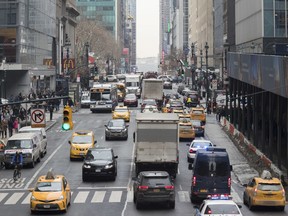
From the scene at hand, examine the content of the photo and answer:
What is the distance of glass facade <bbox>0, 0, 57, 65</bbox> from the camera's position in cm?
9119

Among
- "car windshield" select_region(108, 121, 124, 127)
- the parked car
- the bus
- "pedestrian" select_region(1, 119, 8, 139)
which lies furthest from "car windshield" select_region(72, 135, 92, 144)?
the bus

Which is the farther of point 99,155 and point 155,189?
point 99,155

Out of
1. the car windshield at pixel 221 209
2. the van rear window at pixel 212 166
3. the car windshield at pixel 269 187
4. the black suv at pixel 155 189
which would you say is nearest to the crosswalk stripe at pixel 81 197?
the black suv at pixel 155 189

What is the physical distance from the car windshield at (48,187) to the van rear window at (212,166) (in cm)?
610

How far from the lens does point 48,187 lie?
29.5 metres

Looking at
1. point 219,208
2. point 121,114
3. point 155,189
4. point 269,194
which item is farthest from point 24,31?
point 219,208

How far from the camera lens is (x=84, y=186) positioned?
37.2m

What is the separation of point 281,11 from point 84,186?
179 ft

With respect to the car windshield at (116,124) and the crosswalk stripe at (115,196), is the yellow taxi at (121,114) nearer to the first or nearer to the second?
the car windshield at (116,124)

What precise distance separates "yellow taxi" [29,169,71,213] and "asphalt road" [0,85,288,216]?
68 cm

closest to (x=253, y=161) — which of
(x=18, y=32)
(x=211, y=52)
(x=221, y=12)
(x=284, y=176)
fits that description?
(x=284, y=176)

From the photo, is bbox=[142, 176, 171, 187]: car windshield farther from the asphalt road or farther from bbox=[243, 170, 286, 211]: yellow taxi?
bbox=[243, 170, 286, 211]: yellow taxi

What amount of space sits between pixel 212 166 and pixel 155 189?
3.18 metres

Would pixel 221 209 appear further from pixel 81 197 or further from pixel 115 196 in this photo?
pixel 81 197
